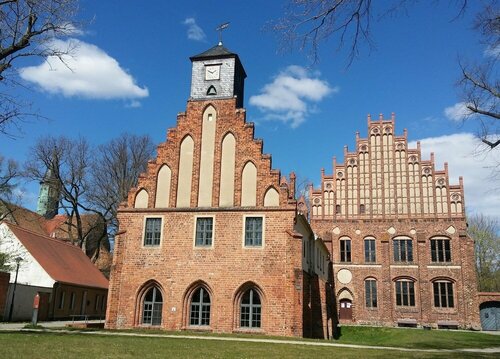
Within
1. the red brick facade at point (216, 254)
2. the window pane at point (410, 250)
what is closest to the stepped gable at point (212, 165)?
the red brick facade at point (216, 254)

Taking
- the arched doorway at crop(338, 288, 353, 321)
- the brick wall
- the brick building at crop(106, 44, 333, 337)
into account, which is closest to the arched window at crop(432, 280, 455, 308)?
the arched doorway at crop(338, 288, 353, 321)

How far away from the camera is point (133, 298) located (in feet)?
74.0

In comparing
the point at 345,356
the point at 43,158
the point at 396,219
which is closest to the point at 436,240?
the point at 396,219

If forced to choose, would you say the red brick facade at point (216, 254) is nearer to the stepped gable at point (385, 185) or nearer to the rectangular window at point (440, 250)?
the stepped gable at point (385, 185)

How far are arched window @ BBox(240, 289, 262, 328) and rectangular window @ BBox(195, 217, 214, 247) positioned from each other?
3.21 metres

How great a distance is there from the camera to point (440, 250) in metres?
36.2

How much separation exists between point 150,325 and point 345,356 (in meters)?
12.5

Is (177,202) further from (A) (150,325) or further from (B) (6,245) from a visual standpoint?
(B) (6,245)

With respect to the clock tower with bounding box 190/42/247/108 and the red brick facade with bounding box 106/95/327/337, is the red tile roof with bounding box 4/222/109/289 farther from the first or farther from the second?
the clock tower with bounding box 190/42/247/108

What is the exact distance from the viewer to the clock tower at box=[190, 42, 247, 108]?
81.6ft

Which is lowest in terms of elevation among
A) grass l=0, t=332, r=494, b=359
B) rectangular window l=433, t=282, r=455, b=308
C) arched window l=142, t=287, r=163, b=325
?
grass l=0, t=332, r=494, b=359

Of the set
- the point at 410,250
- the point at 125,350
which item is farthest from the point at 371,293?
the point at 125,350

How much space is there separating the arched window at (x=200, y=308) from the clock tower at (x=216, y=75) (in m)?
10.4

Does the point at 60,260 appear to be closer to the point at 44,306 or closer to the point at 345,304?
the point at 44,306
